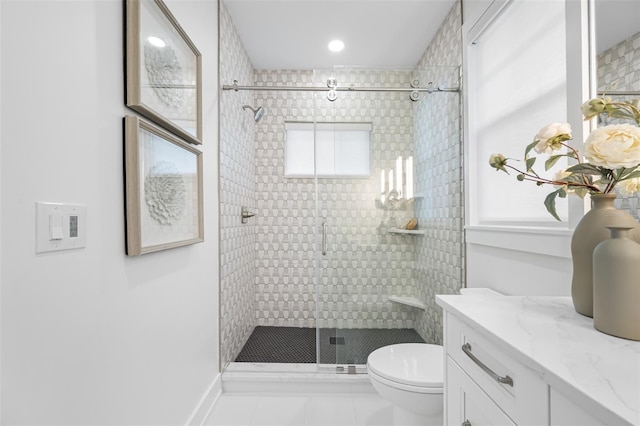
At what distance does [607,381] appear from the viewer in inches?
19.2

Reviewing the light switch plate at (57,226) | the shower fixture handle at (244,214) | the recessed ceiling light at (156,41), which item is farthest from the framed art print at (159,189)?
the shower fixture handle at (244,214)

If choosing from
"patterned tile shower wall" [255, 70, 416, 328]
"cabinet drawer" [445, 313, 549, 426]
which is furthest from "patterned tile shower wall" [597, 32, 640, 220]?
"patterned tile shower wall" [255, 70, 416, 328]

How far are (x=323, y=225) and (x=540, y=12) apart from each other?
5.11ft

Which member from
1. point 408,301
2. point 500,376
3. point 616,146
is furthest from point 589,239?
point 408,301

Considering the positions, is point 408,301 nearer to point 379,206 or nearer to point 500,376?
point 379,206

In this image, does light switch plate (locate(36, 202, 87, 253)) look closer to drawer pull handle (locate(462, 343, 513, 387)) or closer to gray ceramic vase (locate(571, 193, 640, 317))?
drawer pull handle (locate(462, 343, 513, 387))

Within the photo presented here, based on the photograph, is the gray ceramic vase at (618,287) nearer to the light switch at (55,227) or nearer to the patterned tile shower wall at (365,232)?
the light switch at (55,227)

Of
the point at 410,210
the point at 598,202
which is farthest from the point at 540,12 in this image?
the point at 410,210

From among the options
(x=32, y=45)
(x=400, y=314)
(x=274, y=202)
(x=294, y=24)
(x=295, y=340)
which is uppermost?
(x=294, y=24)

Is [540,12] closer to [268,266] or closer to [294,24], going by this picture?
[294,24]

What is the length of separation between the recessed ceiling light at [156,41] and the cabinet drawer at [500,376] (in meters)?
1.41

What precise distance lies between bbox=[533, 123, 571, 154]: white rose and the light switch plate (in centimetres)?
125

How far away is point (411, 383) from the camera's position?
1.41 metres

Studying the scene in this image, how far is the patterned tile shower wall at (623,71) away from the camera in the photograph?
34.9 inches
